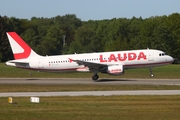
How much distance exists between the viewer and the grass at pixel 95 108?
25.1 meters

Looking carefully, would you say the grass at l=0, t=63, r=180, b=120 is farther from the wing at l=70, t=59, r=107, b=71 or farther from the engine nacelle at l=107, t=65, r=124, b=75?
the wing at l=70, t=59, r=107, b=71

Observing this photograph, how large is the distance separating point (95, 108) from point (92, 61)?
93.7 ft

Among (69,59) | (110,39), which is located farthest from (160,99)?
(110,39)

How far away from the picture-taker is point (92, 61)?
5722cm

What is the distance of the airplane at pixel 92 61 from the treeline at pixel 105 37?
71249mm

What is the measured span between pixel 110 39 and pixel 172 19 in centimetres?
2901

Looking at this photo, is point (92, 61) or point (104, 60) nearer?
point (104, 60)

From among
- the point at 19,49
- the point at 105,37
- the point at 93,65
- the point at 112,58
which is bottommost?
the point at 93,65

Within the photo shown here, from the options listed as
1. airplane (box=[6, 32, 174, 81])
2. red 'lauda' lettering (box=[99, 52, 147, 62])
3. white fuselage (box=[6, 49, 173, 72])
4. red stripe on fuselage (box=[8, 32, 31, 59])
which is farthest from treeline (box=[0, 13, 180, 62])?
red 'lauda' lettering (box=[99, 52, 147, 62])

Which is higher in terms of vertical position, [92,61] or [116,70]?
[92,61]

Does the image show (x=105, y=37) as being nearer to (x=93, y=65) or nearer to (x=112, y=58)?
(x=112, y=58)

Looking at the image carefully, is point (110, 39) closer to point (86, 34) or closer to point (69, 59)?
point (86, 34)

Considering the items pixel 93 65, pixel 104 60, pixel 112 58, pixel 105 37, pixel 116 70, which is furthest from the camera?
pixel 105 37

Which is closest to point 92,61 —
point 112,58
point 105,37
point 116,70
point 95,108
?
point 112,58
